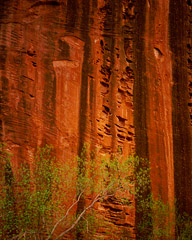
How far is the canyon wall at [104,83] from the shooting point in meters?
11.9

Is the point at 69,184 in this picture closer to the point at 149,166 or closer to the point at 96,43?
the point at 149,166

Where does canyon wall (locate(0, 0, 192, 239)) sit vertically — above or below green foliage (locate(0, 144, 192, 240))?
above

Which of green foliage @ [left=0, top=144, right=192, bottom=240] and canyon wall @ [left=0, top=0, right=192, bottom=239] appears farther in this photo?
canyon wall @ [left=0, top=0, right=192, bottom=239]

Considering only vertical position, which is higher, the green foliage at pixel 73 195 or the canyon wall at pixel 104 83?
the canyon wall at pixel 104 83

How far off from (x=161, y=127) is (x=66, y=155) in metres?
3.37

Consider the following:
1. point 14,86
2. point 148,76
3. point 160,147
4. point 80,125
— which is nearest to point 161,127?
point 160,147

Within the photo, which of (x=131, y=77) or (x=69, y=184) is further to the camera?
(x=131, y=77)

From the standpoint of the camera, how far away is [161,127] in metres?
13.4

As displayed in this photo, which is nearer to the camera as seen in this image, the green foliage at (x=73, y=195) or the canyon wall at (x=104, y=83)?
the green foliage at (x=73, y=195)

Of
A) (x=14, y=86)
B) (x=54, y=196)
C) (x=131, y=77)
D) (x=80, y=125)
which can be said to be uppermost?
(x=131, y=77)

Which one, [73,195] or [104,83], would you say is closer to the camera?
[73,195]

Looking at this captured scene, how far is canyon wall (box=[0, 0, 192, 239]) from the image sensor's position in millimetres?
11930

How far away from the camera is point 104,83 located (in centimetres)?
1326

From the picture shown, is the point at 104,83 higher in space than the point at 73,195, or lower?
higher
